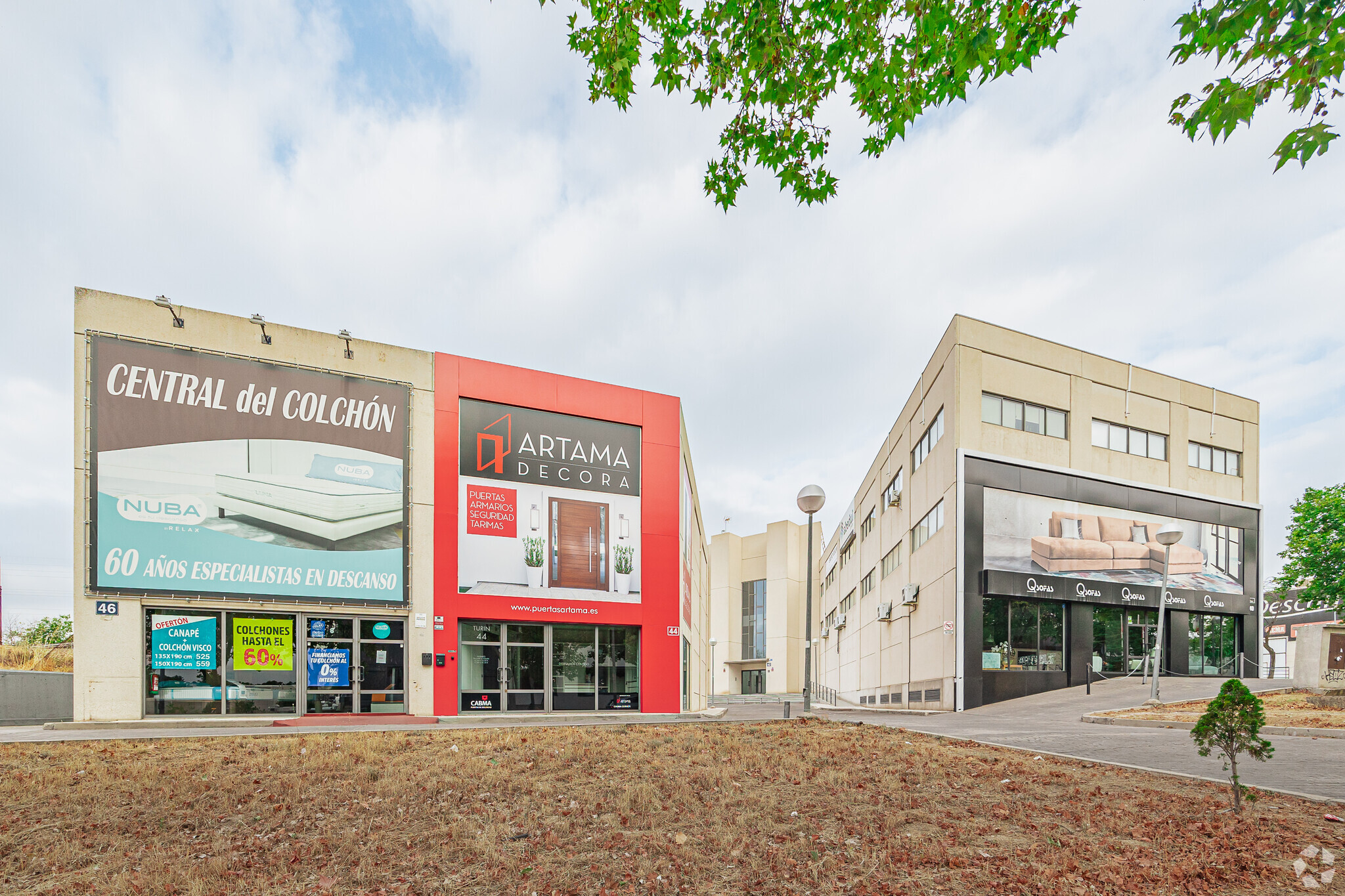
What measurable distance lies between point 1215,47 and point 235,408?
65.3 ft

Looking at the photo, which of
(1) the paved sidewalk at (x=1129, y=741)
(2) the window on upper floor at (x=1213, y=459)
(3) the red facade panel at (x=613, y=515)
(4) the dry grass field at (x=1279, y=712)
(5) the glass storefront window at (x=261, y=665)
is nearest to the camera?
(1) the paved sidewalk at (x=1129, y=741)

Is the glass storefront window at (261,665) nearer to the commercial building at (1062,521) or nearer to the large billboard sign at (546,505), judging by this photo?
the large billboard sign at (546,505)

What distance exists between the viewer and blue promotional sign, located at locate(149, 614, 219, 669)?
17.3 m

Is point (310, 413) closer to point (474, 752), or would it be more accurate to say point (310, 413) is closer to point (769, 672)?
point (474, 752)

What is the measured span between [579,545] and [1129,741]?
14507 millimetres

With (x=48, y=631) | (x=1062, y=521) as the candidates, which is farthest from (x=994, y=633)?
(x=48, y=631)

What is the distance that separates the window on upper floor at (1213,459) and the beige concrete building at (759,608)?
122 feet

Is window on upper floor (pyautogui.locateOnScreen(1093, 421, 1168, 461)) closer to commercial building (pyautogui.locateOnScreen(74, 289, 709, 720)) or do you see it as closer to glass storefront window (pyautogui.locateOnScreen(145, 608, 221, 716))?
commercial building (pyautogui.locateOnScreen(74, 289, 709, 720))

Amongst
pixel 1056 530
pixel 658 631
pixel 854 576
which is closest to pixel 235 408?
pixel 658 631

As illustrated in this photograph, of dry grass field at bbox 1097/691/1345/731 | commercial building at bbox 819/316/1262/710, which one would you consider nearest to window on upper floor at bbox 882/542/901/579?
commercial building at bbox 819/316/1262/710

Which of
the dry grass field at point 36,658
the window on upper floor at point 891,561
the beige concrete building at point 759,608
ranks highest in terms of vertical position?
the window on upper floor at point 891,561

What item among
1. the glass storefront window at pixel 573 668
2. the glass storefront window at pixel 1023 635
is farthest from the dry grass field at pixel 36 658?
the glass storefront window at pixel 1023 635

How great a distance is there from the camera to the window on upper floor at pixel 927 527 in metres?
27.7

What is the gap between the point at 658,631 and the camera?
2292 centimetres
